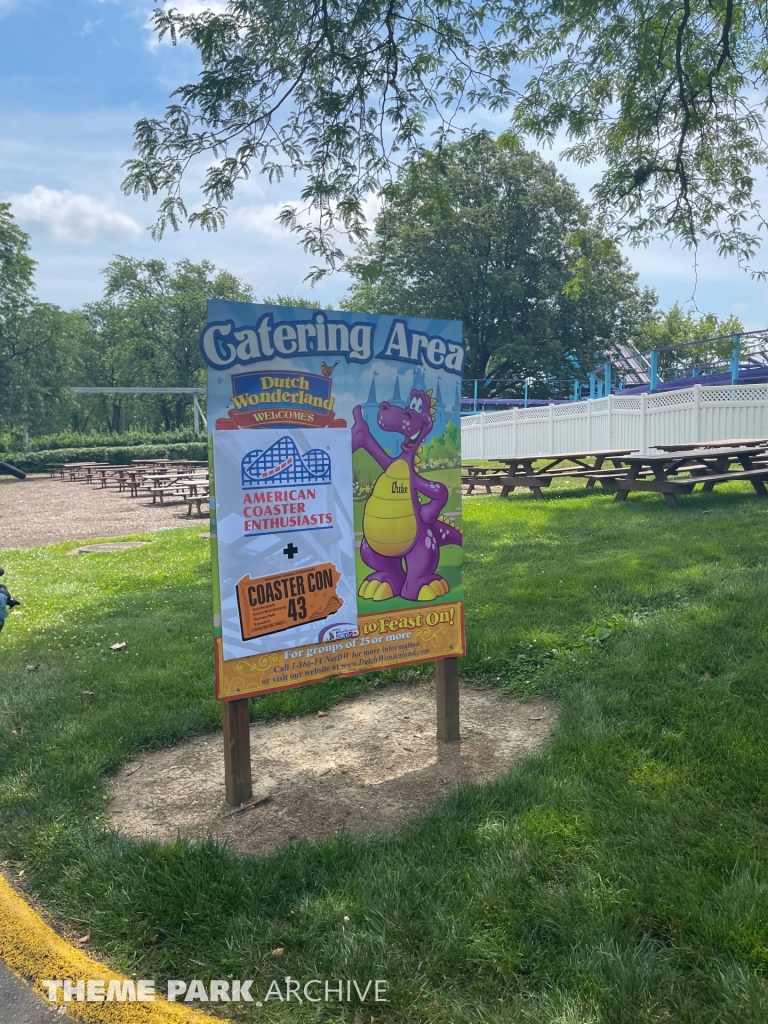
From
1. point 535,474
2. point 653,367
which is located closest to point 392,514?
point 535,474

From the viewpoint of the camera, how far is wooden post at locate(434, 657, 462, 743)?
407 centimetres

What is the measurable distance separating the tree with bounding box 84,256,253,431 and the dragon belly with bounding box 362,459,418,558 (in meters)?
62.3

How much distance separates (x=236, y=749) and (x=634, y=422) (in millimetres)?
17681

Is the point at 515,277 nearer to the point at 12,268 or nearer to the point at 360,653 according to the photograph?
the point at 12,268

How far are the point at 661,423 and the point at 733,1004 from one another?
17.9m

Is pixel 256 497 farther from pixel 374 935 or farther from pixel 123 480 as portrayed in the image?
pixel 123 480

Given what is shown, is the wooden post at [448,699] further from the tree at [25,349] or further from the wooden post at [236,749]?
the tree at [25,349]

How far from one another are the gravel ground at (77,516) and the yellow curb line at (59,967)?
37.5ft

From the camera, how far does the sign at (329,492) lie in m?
3.25

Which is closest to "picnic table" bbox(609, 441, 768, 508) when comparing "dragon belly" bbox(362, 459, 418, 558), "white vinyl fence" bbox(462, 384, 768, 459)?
"white vinyl fence" bbox(462, 384, 768, 459)

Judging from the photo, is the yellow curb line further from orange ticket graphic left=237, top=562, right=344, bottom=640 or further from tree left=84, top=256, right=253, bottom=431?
tree left=84, top=256, right=253, bottom=431

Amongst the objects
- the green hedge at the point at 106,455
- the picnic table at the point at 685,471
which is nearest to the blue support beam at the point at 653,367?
the picnic table at the point at 685,471

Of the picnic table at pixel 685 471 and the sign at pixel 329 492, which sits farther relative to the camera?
the picnic table at pixel 685 471

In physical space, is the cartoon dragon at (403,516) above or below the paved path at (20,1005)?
above
